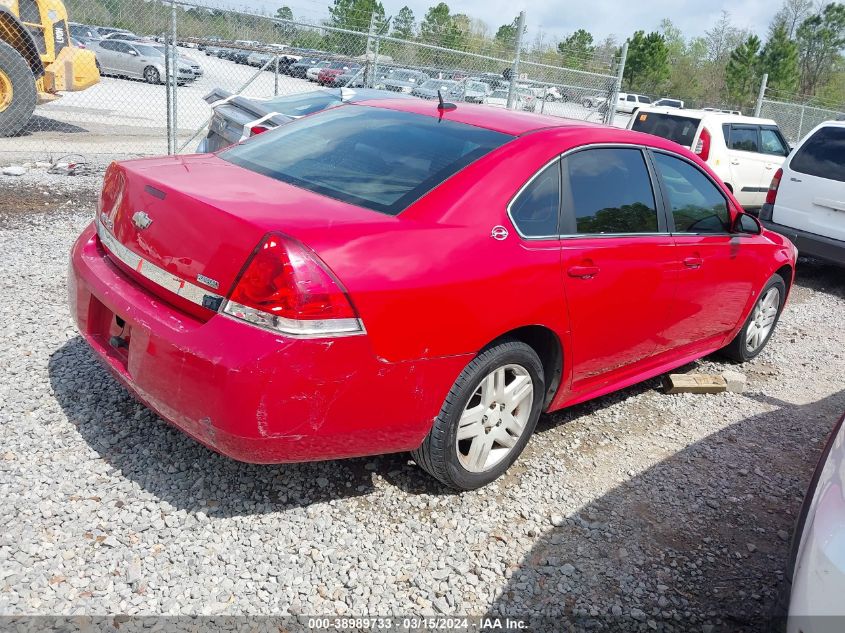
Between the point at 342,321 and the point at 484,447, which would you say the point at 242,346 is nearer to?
the point at 342,321

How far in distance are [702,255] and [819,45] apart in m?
60.1

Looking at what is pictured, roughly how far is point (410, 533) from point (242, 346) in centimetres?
111

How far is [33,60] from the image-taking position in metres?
11.0

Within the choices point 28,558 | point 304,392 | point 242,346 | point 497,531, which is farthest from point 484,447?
point 28,558

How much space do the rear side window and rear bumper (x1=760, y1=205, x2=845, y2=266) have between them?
0.65 metres

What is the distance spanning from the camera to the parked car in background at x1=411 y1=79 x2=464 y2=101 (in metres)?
13.5

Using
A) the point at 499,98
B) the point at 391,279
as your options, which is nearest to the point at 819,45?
the point at 499,98

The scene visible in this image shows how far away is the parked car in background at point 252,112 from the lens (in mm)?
6785

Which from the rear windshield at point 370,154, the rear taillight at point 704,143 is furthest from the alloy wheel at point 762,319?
the rear taillight at point 704,143

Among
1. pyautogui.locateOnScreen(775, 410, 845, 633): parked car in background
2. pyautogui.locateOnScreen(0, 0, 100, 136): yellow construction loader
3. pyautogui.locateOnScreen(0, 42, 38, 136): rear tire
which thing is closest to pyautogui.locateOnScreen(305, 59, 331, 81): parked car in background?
pyautogui.locateOnScreen(0, 0, 100, 136): yellow construction loader

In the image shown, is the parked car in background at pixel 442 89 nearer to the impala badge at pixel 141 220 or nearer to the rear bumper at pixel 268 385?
the impala badge at pixel 141 220

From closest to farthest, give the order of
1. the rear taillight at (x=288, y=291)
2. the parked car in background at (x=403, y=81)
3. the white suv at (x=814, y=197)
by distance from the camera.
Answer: the rear taillight at (x=288, y=291), the white suv at (x=814, y=197), the parked car in background at (x=403, y=81)

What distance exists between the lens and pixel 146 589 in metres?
2.40

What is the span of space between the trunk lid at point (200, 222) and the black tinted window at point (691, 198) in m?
2.03
